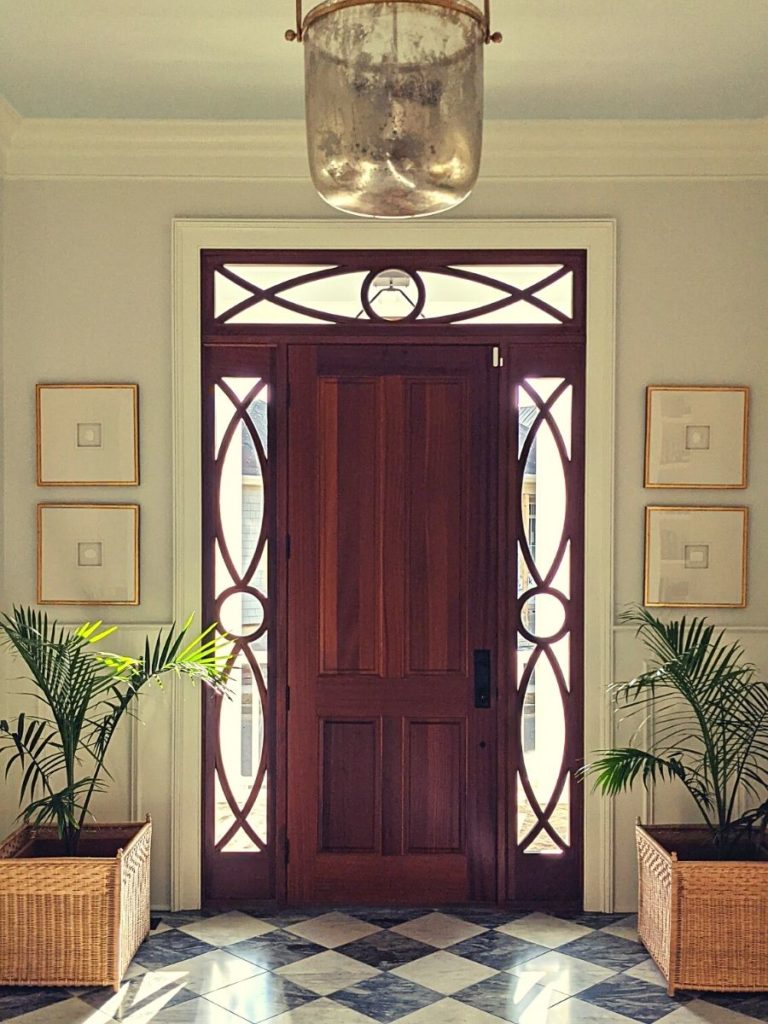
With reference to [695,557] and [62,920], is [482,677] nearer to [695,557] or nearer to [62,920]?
[695,557]

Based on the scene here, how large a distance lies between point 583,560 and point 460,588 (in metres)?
0.47

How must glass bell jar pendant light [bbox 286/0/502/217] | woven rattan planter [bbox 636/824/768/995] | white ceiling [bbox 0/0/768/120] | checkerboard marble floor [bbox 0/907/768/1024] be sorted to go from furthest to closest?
woven rattan planter [bbox 636/824/768/995], checkerboard marble floor [bbox 0/907/768/1024], white ceiling [bbox 0/0/768/120], glass bell jar pendant light [bbox 286/0/502/217]

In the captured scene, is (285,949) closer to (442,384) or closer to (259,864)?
(259,864)

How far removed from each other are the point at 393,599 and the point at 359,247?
1306mm

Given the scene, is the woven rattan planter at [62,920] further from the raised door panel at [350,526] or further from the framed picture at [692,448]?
the framed picture at [692,448]

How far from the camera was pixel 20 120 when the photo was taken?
163 inches

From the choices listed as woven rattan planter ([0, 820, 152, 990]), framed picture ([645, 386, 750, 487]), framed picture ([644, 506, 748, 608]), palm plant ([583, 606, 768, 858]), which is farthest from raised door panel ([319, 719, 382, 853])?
framed picture ([645, 386, 750, 487])

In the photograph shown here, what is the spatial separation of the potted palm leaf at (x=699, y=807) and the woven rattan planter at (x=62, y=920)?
1.63 m

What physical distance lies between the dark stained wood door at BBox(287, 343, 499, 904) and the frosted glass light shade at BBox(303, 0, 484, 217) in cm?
206

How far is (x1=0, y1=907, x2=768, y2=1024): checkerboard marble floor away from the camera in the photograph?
11.3 feet

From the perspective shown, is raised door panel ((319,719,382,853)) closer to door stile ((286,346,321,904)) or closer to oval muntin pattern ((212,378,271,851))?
door stile ((286,346,321,904))

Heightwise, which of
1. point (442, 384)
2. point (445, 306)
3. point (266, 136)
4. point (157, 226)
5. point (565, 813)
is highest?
point (266, 136)

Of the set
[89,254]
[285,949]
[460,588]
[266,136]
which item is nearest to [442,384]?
[460,588]

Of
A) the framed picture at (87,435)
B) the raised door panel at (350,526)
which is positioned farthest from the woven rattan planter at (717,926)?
the framed picture at (87,435)
